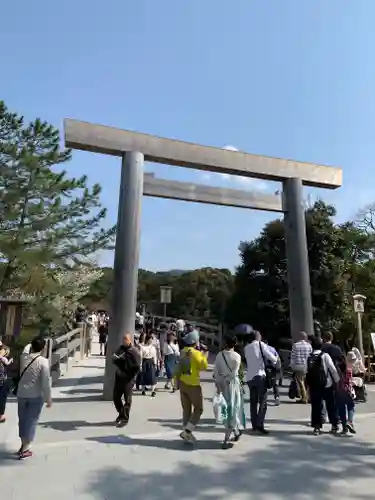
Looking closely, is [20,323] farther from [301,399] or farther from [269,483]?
[269,483]

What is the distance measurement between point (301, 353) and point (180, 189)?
4.57 meters

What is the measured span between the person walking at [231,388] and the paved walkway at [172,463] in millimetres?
247

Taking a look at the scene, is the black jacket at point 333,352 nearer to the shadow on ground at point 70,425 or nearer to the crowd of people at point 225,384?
the crowd of people at point 225,384

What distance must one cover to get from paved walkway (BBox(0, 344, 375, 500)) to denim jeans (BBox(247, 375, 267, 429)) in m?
0.28

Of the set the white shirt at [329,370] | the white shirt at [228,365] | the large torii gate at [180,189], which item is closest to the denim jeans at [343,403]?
the white shirt at [329,370]

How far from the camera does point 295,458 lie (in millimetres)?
5301

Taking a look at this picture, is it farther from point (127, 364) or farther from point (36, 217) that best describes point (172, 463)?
point (36, 217)

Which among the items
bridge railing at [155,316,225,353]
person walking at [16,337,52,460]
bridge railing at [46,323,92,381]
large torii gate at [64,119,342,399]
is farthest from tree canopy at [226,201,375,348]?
person walking at [16,337,52,460]

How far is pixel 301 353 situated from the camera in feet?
28.5

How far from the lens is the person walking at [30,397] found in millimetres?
5074

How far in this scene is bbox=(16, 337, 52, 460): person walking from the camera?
5.07 metres

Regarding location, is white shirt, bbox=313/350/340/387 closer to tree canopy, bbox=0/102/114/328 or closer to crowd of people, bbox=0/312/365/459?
crowd of people, bbox=0/312/365/459

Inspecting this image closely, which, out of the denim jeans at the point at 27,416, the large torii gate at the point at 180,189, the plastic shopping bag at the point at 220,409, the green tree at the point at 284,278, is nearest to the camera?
the denim jeans at the point at 27,416

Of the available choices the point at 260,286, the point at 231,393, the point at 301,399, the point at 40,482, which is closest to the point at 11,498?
the point at 40,482
